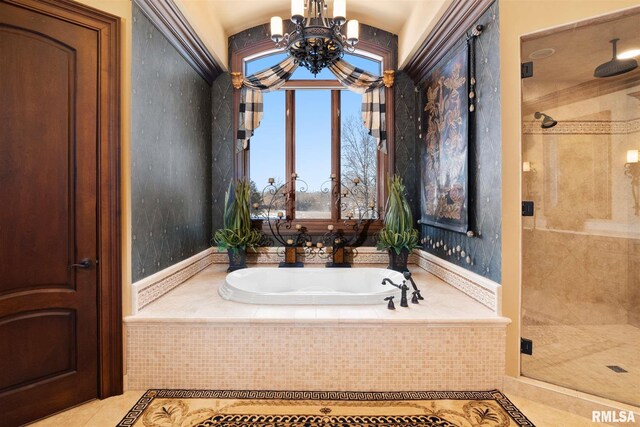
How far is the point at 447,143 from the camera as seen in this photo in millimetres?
Answer: 2756

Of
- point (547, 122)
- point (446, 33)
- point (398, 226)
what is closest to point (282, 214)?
point (398, 226)

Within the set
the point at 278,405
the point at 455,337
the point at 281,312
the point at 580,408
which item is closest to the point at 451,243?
the point at 455,337

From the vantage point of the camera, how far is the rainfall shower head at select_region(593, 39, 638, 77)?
105 inches

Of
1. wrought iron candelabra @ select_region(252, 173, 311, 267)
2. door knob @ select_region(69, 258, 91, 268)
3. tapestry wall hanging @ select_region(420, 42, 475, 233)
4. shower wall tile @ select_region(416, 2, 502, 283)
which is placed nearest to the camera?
door knob @ select_region(69, 258, 91, 268)

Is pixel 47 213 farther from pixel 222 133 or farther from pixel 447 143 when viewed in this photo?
pixel 447 143

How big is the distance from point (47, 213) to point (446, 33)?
2.94 meters

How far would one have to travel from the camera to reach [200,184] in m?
3.26

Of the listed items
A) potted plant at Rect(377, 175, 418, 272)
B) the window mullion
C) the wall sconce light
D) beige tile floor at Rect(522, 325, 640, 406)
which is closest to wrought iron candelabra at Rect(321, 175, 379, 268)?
the window mullion

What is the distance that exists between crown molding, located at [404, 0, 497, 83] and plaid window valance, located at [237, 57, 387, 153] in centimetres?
43

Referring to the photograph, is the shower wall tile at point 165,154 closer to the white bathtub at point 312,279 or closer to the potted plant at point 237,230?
the potted plant at point 237,230

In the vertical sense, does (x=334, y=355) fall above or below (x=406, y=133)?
below

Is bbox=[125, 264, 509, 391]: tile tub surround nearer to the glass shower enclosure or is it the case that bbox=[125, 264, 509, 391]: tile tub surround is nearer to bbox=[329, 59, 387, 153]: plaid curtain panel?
the glass shower enclosure

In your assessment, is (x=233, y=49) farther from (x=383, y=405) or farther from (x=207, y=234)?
(x=383, y=405)

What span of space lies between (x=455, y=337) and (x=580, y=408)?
70cm
